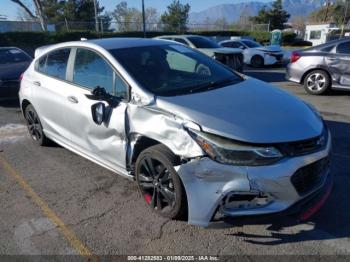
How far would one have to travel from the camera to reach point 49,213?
11.8 feet

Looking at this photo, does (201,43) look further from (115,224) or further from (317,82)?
(115,224)

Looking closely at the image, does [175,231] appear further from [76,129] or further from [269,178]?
[76,129]

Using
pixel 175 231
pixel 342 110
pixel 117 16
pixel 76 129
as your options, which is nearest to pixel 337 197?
pixel 175 231

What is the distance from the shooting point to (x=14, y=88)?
8570mm

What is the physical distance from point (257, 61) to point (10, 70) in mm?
11693

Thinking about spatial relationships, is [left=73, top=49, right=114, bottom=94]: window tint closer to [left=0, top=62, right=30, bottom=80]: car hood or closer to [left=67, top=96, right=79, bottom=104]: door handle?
[left=67, top=96, right=79, bottom=104]: door handle

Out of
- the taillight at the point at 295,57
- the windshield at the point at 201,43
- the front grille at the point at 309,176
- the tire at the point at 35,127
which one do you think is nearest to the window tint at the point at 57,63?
the tire at the point at 35,127

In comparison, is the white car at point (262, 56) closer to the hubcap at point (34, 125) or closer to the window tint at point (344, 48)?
the window tint at point (344, 48)

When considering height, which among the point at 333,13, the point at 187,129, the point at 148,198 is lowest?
the point at 148,198

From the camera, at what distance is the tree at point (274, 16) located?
177 ft

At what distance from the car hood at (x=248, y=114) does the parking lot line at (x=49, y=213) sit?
142cm

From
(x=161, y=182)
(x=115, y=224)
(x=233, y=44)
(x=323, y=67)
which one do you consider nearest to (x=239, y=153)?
(x=161, y=182)

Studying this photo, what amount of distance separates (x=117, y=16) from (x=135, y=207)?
61.8 meters

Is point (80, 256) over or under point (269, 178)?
under
